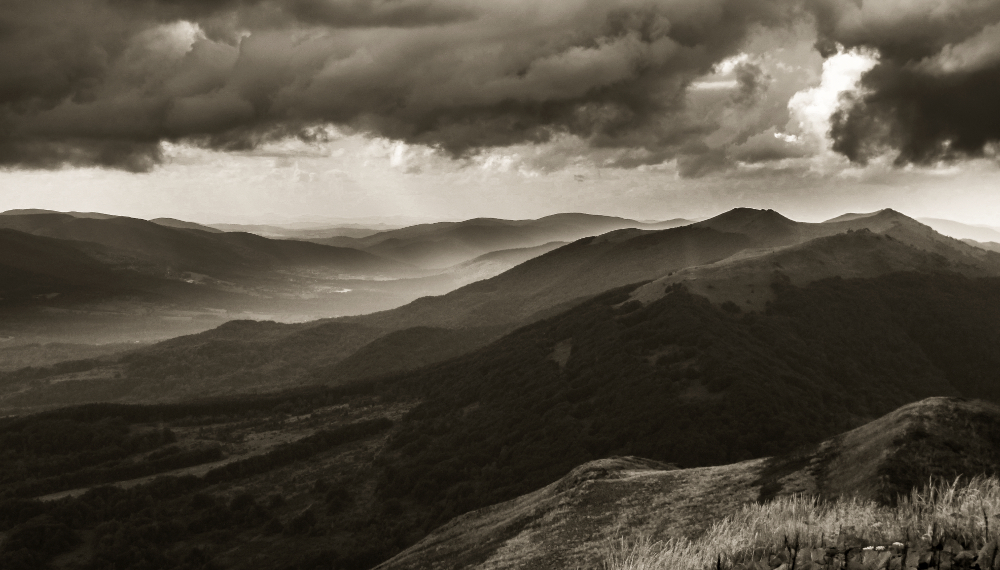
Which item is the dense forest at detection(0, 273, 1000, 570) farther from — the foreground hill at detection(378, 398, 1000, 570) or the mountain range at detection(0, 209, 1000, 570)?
the foreground hill at detection(378, 398, 1000, 570)

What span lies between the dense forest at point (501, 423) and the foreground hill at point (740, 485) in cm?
4754

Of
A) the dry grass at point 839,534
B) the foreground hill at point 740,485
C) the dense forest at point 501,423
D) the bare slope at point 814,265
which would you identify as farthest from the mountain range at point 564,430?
the dry grass at point 839,534

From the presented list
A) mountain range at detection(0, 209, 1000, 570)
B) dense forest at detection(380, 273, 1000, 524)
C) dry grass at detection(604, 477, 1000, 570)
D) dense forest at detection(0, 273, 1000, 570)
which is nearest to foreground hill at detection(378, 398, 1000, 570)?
mountain range at detection(0, 209, 1000, 570)

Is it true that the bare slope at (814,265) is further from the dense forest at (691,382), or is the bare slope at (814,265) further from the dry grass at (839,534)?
the dry grass at (839,534)

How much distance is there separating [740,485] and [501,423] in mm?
94760

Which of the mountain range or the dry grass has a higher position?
the dry grass

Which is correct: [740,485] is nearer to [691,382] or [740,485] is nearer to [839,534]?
[839,534]

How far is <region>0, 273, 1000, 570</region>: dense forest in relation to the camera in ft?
338

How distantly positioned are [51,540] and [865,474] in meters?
121

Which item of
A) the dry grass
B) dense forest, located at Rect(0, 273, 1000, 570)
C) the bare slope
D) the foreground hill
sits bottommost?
dense forest, located at Rect(0, 273, 1000, 570)

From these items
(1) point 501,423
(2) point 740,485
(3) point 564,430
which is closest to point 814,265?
(3) point 564,430

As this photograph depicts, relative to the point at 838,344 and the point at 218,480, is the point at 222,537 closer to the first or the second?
the point at 218,480

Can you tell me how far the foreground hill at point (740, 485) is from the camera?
35.7 m

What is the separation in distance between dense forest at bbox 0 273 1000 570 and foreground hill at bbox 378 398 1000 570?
4754 centimetres
